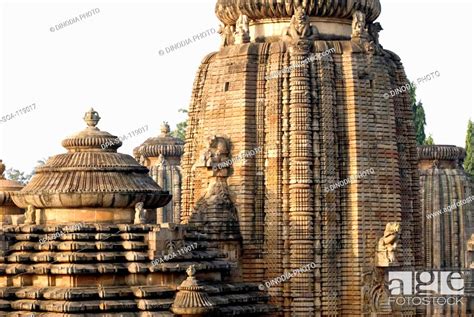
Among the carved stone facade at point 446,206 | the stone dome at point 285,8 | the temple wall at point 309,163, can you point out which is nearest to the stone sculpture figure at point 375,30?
the stone dome at point 285,8

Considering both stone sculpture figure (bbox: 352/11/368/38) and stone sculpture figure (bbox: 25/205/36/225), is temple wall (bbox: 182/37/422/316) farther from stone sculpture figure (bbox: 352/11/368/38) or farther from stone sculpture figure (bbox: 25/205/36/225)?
stone sculpture figure (bbox: 25/205/36/225)

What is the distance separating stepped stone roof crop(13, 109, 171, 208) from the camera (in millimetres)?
57281

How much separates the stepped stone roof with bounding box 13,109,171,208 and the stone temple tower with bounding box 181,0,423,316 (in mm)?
5662

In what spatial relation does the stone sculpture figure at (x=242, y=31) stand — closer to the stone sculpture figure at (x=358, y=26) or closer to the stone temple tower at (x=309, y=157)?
the stone temple tower at (x=309, y=157)

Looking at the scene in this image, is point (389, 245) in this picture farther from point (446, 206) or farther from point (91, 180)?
point (446, 206)

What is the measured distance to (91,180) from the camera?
189 feet

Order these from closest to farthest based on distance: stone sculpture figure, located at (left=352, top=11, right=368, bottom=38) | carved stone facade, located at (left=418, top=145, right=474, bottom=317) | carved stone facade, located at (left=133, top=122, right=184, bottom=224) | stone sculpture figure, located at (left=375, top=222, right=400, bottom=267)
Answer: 1. stone sculpture figure, located at (left=375, top=222, right=400, bottom=267)
2. stone sculpture figure, located at (left=352, top=11, right=368, bottom=38)
3. carved stone facade, located at (left=418, top=145, right=474, bottom=317)
4. carved stone facade, located at (left=133, top=122, right=184, bottom=224)

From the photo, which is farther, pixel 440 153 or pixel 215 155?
pixel 440 153

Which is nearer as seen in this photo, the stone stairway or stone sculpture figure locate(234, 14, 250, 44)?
the stone stairway

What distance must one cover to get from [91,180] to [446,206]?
3907 cm

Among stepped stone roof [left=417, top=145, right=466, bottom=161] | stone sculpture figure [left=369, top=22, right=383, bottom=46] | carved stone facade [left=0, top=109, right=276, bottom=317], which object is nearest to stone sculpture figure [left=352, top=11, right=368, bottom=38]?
stone sculpture figure [left=369, top=22, right=383, bottom=46]

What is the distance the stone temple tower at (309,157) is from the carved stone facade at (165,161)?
2930cm

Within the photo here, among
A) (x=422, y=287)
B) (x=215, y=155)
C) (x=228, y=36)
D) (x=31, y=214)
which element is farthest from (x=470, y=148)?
(x=31, y=214)

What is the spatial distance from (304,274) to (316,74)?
23.5 feet
